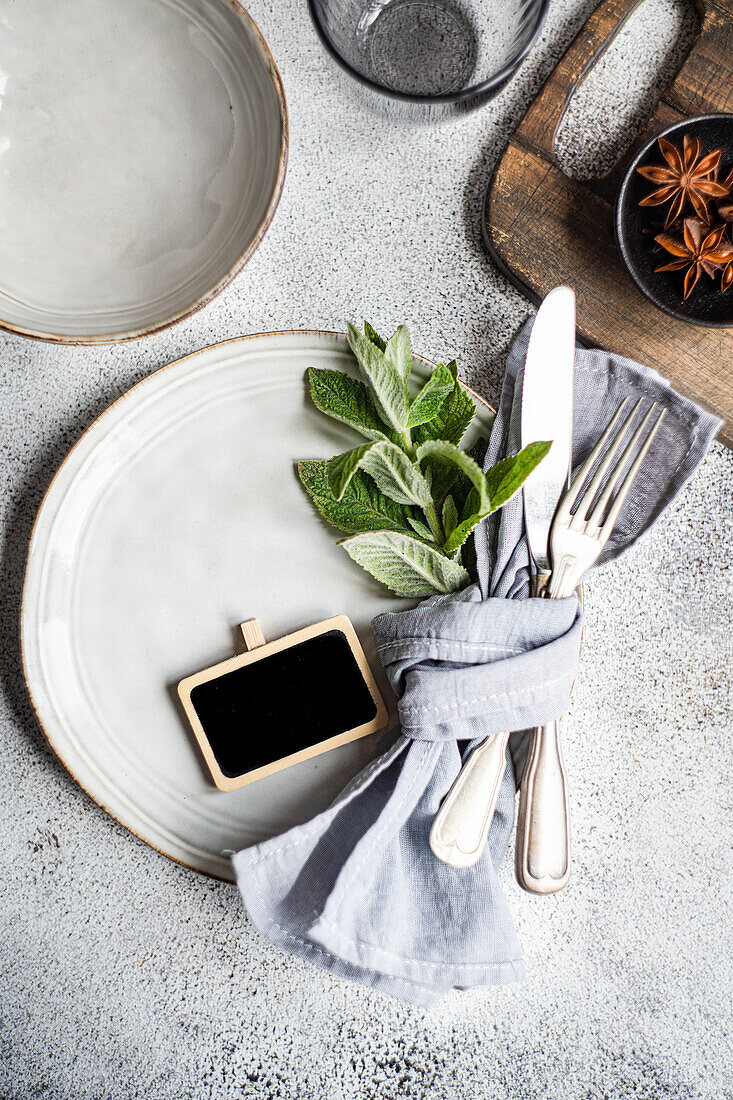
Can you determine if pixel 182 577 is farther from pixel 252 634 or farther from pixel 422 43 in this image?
pixel 422 43

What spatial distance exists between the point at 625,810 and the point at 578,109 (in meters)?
0.59

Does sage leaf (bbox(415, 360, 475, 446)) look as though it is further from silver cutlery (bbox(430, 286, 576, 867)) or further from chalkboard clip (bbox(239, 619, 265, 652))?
chalkboard clip (bbox(239, 619, 265, 652))

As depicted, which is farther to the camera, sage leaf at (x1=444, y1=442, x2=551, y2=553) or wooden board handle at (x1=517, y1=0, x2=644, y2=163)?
wooden board handle at (x1=517, y1=0, x2=644, y2=163)

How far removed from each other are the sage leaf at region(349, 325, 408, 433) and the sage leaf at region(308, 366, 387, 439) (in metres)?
0.03

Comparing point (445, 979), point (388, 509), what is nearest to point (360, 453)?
point (388, 509)

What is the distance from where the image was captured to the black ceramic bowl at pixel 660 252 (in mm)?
473

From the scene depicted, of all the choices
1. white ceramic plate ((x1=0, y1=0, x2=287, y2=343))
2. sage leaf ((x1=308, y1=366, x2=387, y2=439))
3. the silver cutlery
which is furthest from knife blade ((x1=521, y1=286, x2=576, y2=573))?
white ceramic plate ((x1=0, y1=0, x2=287, y2=343))

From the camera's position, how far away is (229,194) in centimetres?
49

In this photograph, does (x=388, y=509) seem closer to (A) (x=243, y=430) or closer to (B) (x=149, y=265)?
(A) (x=243, y=430)

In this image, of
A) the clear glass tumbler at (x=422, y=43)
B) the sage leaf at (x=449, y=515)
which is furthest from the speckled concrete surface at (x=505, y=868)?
the sage leaf at (x=449, y=515)

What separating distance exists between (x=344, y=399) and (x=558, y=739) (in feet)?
0.97

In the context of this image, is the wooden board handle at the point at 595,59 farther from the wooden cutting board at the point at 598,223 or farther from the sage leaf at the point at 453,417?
the sage leaf at the point at 453,417

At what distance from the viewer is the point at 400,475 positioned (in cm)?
45

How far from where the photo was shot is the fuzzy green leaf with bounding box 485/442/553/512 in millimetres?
390
